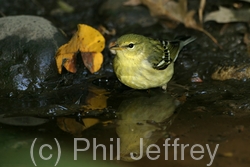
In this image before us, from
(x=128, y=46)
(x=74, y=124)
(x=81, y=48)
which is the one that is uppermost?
(x=128, y=46)

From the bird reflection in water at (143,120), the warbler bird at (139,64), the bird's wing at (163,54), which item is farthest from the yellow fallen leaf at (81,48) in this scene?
the bird reflection in water at (143,120)

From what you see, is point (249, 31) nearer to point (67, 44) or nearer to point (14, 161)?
point (67, 44)

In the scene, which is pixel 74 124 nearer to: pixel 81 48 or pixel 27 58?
pixel 81 48

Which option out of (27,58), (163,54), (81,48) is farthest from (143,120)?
(27,58)

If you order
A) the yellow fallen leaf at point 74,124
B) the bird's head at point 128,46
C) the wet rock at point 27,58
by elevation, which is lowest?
the yellow fallen leaf at point 74,124

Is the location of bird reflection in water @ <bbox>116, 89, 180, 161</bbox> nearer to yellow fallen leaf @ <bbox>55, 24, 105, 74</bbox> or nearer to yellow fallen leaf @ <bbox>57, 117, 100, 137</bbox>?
yellow fallen leaf @ <bbox>57, 117, 100, 137</bbox>

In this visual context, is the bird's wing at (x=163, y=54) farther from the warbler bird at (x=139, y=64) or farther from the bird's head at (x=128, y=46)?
the bird's head at (x=128, y=46)
